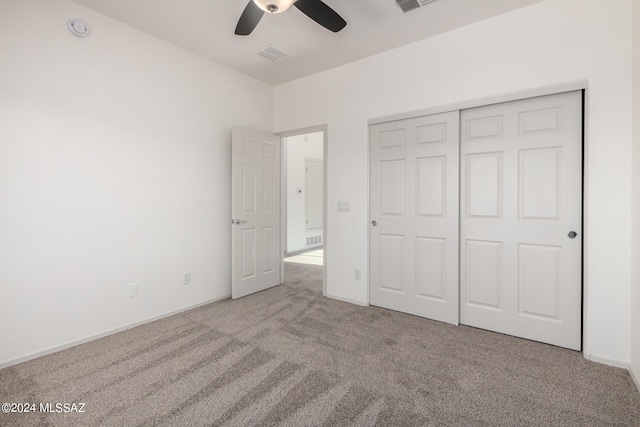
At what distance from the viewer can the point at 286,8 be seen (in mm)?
1867

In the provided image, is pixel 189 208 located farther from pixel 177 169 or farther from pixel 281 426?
pixel 281 426

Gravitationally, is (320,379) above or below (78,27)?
below

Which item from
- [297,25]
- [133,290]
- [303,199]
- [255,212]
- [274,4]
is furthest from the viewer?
[303,199]

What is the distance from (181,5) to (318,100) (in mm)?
1695

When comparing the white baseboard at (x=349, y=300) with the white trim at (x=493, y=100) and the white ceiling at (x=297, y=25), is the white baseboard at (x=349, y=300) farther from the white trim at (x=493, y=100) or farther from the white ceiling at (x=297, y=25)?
the white ceiling at (x=297, y=25)

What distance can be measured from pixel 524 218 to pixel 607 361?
114 centimetres

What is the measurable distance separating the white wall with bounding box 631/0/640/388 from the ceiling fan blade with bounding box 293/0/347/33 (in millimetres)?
1972

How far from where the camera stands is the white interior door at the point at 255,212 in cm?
355

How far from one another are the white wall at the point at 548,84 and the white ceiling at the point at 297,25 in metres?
0.17

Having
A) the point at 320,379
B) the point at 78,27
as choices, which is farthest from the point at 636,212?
the point at 78,27

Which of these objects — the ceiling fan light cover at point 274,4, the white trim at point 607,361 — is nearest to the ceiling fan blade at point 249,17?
the ceiling fan light cover at point 274,4

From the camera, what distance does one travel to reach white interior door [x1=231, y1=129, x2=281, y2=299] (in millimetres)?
3549

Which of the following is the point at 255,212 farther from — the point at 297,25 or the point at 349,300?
the point at 297,25

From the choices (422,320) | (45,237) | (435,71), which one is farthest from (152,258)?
(435,71)
